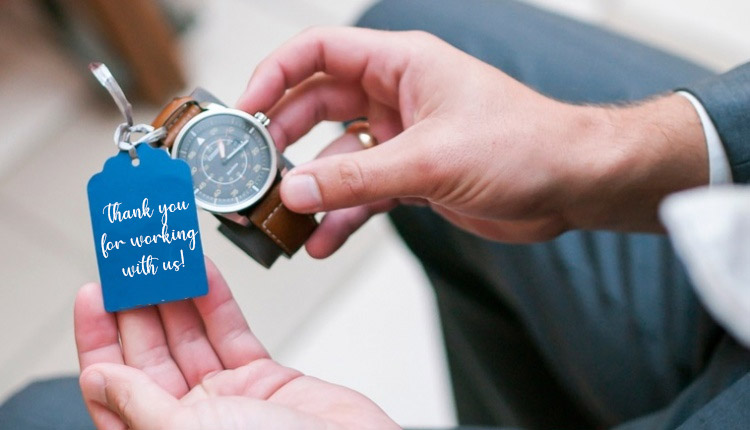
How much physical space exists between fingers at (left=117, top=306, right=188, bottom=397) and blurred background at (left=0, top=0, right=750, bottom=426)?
0.59m

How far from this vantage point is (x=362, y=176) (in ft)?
2.44

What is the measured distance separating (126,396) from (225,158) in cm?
26

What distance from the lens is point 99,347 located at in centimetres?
72

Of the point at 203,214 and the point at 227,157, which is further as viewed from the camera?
the point at 203,214

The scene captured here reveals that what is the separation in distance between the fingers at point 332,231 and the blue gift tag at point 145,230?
0.63 feet

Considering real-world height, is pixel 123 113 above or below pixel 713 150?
above

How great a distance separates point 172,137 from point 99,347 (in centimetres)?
21

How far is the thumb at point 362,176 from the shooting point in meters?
0.75

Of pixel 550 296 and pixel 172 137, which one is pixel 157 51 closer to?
pixel 172 137

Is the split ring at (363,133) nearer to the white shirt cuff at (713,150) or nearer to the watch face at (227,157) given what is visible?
the watch face at (227,157)

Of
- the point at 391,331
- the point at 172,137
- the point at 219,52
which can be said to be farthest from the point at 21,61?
the point at 172,137

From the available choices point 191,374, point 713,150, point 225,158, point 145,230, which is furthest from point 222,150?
point 713,150

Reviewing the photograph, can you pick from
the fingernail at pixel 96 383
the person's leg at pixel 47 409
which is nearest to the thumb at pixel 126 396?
the fingernail at pixel 96 383

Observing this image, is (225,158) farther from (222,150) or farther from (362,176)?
(362,176)
